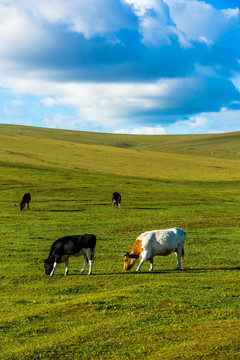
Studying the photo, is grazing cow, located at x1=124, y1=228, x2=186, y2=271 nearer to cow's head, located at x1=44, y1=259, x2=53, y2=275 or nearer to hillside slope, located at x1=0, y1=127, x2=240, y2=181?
cow's head, located at x1=44, y1=259, x2=53, y2=275

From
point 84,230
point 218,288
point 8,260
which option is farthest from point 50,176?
point 218,288

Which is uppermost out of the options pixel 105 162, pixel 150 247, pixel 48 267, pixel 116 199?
pixel 105 162

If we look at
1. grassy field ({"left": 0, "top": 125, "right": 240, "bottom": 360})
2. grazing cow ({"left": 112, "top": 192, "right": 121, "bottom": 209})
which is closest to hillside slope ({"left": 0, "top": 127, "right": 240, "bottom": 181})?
grazing cow ({"left": 112, "top": 192, "right": 121, "bottom": 209})

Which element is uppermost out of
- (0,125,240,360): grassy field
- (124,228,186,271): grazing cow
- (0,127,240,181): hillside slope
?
(0,127,240,181): hillside slope

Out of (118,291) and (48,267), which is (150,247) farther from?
(48,267)

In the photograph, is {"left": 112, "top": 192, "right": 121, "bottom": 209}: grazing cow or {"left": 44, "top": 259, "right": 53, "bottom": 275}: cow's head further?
{"left": 112, "top": 192, "right": 121, "bottom": 209}: grazing cow

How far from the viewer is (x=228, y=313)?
13.4 meters

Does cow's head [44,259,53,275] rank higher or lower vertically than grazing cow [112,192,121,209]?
lower

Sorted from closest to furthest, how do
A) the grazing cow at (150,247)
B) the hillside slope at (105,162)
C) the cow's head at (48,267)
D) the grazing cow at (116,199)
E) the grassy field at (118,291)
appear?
the grassy field at (118,291), the cow's head at (48,267), the grazing cow at (150,247), the grazing cow at (116,199), the hillside slope at (105,162)

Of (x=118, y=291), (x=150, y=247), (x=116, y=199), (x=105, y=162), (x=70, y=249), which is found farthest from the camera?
(x=105, y=162)

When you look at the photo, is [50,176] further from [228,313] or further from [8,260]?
[228,313]

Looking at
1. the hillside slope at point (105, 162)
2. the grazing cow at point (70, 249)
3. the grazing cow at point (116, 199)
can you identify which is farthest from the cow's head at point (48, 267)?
the hillside slope at point (105, 162)

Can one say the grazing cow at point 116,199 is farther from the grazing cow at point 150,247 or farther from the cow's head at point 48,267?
the cow's head at point 48,267

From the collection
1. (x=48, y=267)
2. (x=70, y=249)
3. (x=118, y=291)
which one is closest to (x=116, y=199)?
(x=48, y=267)
